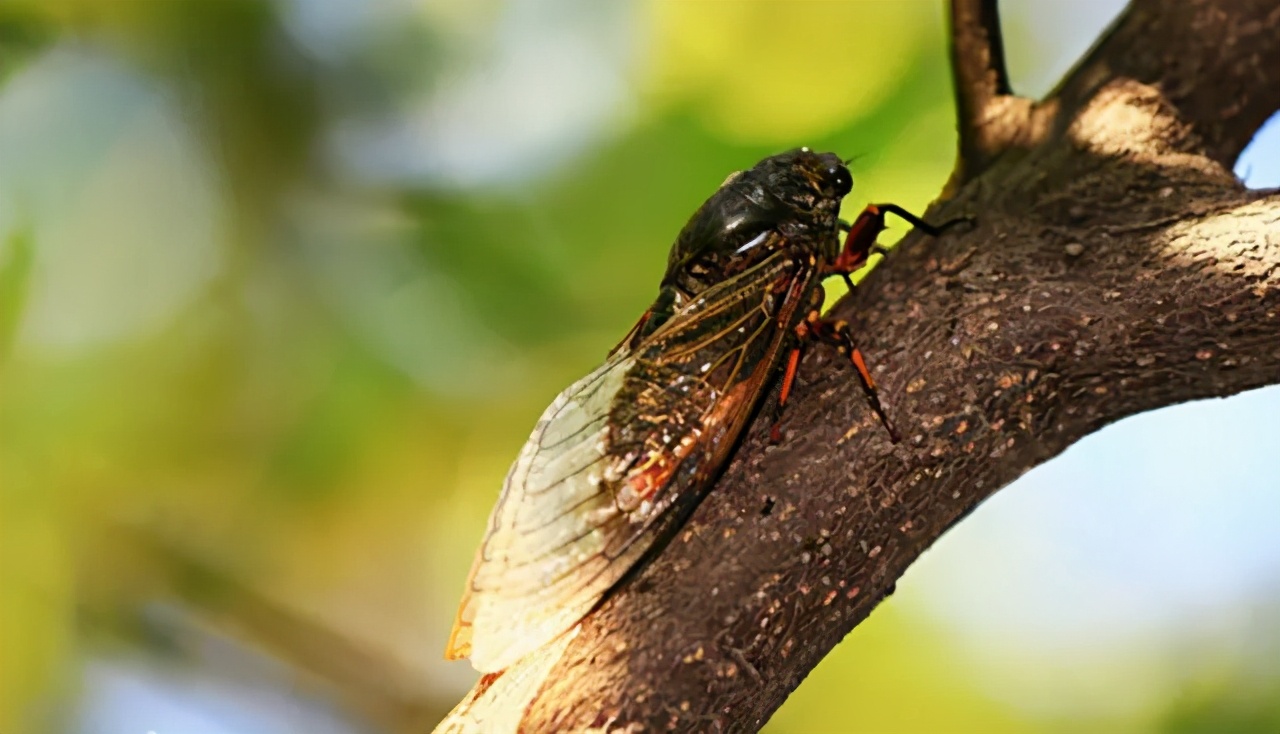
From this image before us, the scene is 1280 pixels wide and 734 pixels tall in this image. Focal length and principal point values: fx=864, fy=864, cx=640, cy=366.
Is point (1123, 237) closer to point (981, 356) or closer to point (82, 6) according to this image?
point (981, 356)

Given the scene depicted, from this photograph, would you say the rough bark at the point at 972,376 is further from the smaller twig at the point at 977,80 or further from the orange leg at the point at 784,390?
the smaller twig at the point at 977,80

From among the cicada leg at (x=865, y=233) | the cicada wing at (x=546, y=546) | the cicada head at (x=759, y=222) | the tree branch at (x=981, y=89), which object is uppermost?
the tree branch at (x=981, y=89)

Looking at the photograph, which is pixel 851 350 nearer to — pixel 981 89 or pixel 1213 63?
pixel 981 89

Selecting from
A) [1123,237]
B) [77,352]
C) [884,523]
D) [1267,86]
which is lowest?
[884,523]

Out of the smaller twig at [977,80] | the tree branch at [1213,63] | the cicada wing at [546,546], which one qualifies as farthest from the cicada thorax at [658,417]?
the tree branch at [1213,63]

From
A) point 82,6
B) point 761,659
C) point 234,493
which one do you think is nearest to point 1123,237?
point 761,659

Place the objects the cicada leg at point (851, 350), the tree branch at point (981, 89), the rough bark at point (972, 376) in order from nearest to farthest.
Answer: the rough bark at point (972, 376) < the cicada leg at point (851, 350) < the tree branch at point (981, 89)

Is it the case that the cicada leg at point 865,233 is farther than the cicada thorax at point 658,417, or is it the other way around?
the cicada leg at point 865,233
